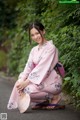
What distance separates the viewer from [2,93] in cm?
926

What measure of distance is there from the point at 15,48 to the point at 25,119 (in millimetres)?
6682

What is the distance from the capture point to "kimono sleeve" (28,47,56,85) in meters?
7.12

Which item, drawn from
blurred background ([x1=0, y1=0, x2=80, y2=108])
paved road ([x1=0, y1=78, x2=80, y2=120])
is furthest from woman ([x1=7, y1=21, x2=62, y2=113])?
blurred background ([x1=0, y1=0, x2=80, y2=108])

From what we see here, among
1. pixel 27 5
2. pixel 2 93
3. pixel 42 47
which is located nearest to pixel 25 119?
pixel 42 47

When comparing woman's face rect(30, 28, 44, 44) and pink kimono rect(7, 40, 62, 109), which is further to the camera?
woman's face rect(30, 28, 44, 44)

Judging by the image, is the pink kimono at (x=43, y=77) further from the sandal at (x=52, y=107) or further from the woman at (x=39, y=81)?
the sandal at (x=52, y=107)

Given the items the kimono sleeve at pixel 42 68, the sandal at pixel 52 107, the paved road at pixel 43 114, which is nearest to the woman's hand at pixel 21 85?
the kimono sleeve at pixel 42 68

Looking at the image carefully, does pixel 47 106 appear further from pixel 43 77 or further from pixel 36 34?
pixel 36 34

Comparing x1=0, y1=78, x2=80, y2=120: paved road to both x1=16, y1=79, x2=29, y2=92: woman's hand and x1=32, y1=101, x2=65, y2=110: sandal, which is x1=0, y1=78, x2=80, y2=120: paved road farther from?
x1=16, y1=79, x2=29, y2=92: woman's hand

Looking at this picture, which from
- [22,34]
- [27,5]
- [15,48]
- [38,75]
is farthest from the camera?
[15,48]

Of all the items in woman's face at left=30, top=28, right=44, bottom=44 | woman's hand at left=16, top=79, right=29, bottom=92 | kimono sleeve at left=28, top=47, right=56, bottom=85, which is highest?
woman's face at left=30, top=28, right=44, bottom=44

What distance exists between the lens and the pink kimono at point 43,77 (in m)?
7.11

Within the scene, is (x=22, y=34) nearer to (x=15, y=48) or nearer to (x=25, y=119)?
(x=15, y=48)

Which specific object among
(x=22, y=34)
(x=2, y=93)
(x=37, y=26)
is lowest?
(x=2, y=93)
